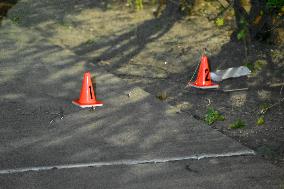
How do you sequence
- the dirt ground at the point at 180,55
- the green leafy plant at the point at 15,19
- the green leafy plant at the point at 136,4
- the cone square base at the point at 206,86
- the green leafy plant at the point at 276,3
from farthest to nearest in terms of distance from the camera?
the green leafy plant at the point at 136,4, the green leafy plant at the point at 15,19, the green leafy plant at the point at 276,3, the cone square base at the point at 206,86, the dirt ground at the point at 180,55

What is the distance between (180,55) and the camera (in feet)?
36.3

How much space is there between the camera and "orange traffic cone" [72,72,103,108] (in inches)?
330

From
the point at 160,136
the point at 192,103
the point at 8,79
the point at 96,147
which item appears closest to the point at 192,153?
the point at 160,136

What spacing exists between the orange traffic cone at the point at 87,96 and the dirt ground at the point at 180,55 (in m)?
1.18

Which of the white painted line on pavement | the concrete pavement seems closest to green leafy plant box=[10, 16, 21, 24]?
the concrete pavement

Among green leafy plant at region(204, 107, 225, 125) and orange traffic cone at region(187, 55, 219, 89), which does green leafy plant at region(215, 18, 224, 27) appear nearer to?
orange traffic cone at region(187, 55, 219, 89)

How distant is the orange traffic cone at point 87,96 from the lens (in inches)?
330

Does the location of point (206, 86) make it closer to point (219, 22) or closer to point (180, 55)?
point (180, 55)

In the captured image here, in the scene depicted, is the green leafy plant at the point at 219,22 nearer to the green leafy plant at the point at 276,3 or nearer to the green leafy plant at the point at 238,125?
the green leafy plant at the point at 276,3

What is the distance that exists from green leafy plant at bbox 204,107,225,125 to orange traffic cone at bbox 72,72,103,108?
1539 millimetres

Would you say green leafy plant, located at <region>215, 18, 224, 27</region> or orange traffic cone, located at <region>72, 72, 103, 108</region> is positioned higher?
green leafy plant, located at <region>215, 18, 224, 27</region>

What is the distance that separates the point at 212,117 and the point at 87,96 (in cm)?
181

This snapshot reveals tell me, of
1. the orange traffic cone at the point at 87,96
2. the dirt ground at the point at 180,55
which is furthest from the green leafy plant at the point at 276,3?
the orange traffic cone at the point at 87,96

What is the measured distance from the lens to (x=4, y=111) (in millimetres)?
8312
